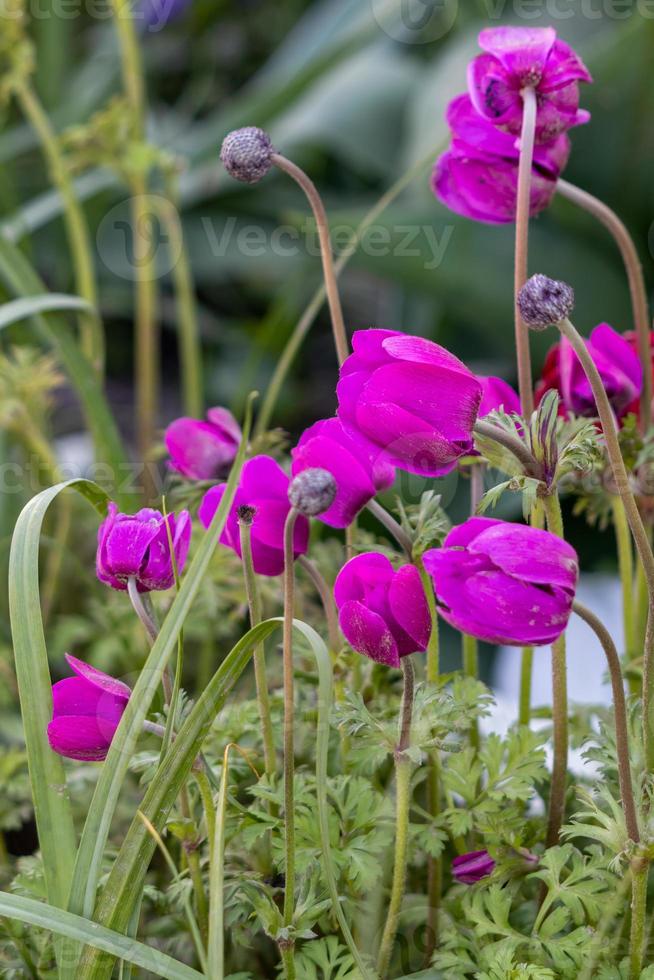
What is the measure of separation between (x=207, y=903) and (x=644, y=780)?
189 mm

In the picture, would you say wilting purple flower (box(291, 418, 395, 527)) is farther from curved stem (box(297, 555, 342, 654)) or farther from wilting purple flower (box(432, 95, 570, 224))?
wilting purple flower (box(432, 95, 570, 224))

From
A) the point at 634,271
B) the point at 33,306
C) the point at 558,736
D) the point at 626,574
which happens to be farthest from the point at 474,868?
the point at 33,306

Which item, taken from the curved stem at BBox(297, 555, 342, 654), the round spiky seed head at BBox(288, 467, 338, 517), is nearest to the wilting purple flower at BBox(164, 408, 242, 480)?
the curved stem at BBox(297, 555, 342, 654)

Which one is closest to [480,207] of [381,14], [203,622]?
[203,622]

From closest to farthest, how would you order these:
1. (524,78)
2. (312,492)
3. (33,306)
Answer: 1. (312,492)
2. (524,78)
3. (33,306)

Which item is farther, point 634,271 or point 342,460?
point 634,271

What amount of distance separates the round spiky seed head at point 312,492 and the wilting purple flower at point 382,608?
0.05 meters

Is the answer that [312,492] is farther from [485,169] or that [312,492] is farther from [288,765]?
[485,169]

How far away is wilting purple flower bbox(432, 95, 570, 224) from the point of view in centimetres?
45

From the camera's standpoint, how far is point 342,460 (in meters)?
0.38

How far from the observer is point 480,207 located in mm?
476

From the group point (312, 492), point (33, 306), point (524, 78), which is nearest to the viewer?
point (312, 492)

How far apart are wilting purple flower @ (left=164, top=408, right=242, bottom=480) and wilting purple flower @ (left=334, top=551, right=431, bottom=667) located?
0.13 meters

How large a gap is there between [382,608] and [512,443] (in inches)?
2.8
